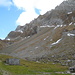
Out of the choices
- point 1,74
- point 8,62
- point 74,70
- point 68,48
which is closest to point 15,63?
point 8,62

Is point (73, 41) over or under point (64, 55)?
over

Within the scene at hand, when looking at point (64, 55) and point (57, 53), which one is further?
point (57, 53)

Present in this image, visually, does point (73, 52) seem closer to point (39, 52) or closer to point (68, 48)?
point (68, 48)

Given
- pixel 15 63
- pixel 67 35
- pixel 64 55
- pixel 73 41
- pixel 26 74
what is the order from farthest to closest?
pixel 67 35
pixel 73 41
pixel 64 55
pixel 15 63
pixel 26 74

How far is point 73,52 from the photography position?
109625mm

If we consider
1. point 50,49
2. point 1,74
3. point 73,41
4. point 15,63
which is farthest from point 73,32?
point 1,74

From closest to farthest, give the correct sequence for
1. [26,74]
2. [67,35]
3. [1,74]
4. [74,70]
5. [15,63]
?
[1,74]
[26,74]
[74,70]
[15,63]
[67,35]

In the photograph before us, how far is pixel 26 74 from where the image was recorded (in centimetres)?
4284

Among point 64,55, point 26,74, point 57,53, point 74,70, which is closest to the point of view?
point 26,74

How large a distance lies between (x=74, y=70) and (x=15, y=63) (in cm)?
2132

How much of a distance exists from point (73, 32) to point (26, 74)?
353ft

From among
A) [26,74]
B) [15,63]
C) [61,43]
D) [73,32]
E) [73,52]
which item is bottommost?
[26,74]

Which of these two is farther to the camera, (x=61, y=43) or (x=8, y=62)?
(x=61, y=43)

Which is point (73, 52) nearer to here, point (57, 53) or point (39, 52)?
point (57, 53)
